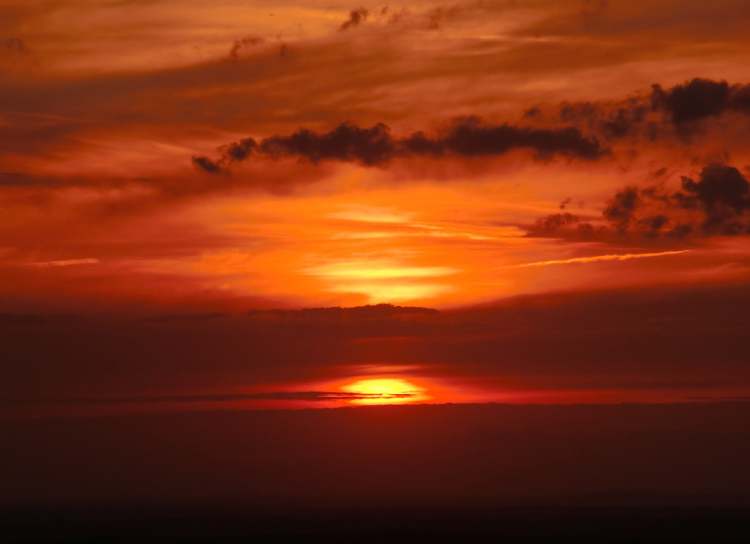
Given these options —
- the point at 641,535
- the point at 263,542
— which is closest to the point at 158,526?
the point at 263,542

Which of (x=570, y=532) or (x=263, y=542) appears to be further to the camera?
(x=570, y=532)

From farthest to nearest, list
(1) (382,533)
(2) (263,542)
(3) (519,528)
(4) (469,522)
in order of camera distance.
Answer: (4) (469,522)
(3) (519,528)
(1) (382,533)
(2) (263,542)

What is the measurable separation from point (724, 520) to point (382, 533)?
62833 millimetres

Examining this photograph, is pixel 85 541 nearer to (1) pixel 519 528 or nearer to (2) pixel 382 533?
(2) pixel 382 533

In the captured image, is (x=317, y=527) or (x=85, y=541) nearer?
(x=85, y=541)

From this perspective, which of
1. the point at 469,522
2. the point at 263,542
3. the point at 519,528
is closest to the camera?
the point at 263,542

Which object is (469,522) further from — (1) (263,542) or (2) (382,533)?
(1) (263,542)

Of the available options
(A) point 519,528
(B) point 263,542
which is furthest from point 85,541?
(A) point 519,528

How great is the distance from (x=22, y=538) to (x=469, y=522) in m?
68.4

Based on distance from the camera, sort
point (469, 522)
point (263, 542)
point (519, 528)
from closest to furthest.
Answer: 1. point (263, 542)
2. point (519, 528)
3. point (469, 522)

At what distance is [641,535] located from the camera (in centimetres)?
16288

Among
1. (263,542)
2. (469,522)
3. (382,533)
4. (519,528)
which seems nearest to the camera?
(263,542)

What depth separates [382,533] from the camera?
165375 millimetres

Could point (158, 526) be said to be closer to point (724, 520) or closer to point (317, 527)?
point (317, 527)
